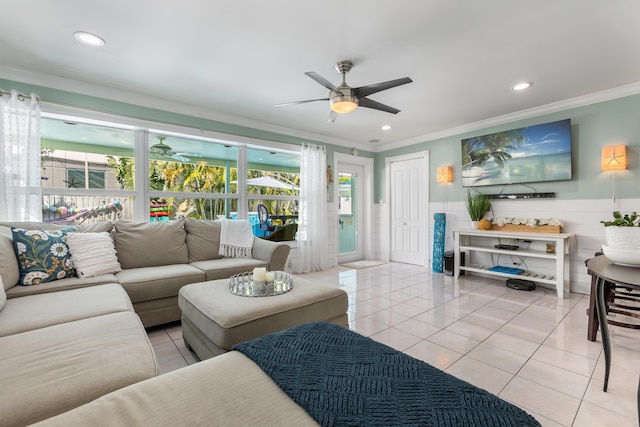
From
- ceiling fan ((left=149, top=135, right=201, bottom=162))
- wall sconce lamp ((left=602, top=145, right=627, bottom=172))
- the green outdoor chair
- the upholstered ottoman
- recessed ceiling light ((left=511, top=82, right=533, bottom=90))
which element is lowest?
the upholstered ottoman

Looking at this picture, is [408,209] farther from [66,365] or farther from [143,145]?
[66,365]

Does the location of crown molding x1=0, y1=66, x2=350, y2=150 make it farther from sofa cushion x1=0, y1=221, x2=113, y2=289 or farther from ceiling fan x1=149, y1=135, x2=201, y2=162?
sofa cushion x1=0, y1=221, x2=113, y2=289

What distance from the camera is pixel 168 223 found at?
10.9 feet

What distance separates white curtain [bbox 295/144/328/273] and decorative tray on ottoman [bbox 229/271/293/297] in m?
2.48

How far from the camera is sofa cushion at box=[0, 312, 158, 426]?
0.92m

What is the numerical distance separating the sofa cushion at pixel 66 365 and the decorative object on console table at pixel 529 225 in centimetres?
447

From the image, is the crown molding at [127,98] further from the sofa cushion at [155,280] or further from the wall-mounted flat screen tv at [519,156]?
the wall-mounted flat screen tv at [519,156]

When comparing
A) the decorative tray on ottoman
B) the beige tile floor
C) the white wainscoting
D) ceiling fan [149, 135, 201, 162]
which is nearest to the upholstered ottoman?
the decorative tray on ottoman

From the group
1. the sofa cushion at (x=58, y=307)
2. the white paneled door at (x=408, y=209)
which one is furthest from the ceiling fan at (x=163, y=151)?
the white paneled door at (x=408, y=209)

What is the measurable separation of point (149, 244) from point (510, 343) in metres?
3.50

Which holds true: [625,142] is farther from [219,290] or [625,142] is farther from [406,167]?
[219,290]

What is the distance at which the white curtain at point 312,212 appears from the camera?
192 inches

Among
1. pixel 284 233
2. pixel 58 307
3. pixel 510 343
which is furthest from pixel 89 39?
pixel 510 343

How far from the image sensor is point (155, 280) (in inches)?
99.0
